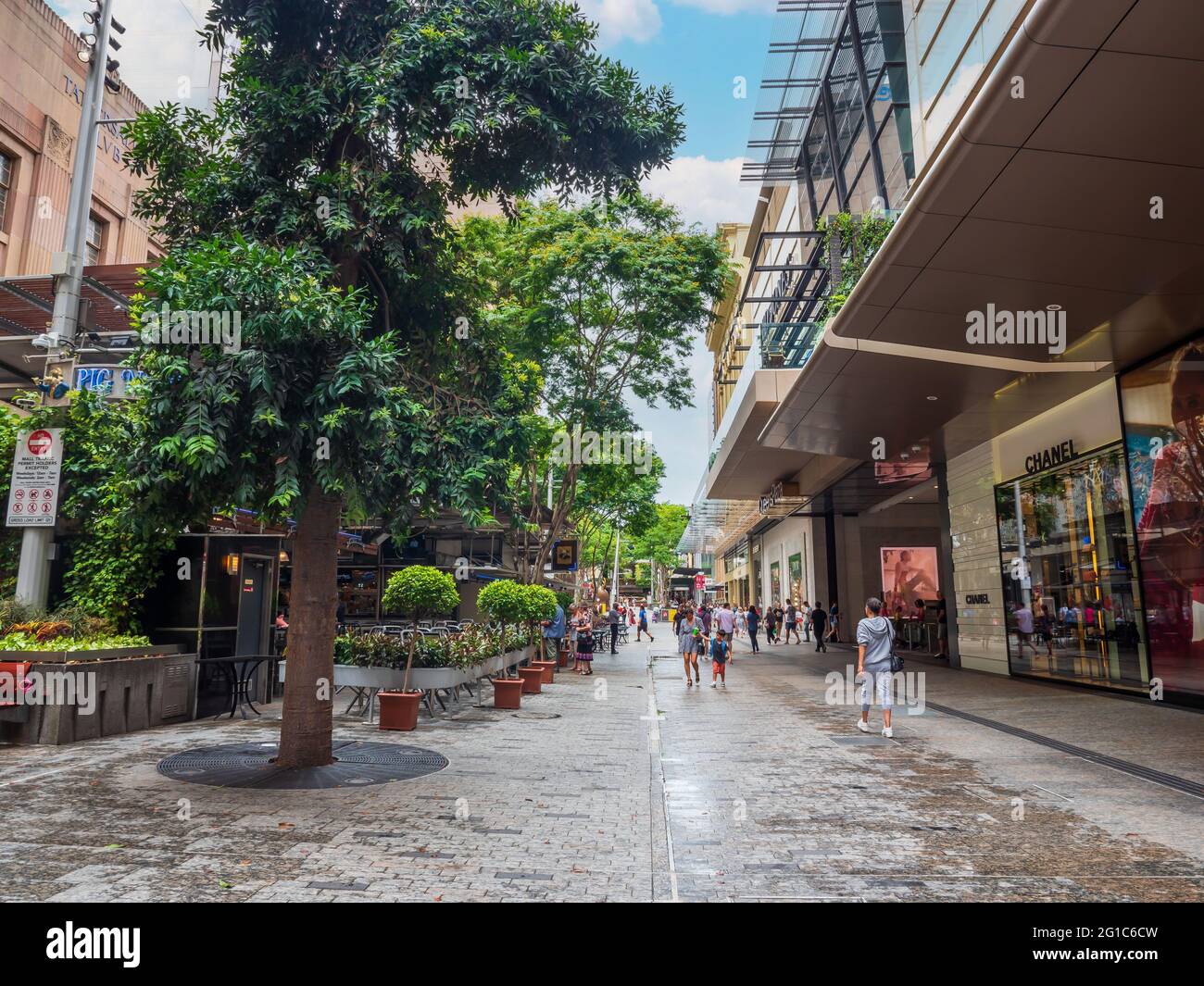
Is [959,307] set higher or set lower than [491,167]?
lower

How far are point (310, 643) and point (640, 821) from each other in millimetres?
3515

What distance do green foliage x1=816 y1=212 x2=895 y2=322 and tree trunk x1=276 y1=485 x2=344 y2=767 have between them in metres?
9.05

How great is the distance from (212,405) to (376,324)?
278 centimetres

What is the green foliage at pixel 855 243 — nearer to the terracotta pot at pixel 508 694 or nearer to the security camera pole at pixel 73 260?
the terracotta pot at pixel 508 694

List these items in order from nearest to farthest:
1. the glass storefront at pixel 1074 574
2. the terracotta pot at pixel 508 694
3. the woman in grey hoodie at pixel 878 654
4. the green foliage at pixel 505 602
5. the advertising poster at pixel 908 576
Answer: the woman in grey hoodie at pixel 878 654 < the glass storefront at pixel 1074 574 < the terracotta pot at pixel 508 694 < the green foliage at pixel 505 602 < the advertising poster at pixel 908 576

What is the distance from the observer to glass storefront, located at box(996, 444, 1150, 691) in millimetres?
12828

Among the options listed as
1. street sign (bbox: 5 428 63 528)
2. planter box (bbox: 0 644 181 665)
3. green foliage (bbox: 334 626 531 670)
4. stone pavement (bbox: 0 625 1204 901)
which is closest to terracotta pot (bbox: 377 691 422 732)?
stone pavement (bbox: 0 625 1204 901)

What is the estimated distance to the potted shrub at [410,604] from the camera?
412 inches

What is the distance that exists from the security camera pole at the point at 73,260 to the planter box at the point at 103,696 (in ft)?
3.35

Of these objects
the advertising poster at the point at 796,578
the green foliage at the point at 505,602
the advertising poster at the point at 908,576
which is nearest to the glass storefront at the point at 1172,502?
the green foliage at the point at 505,602

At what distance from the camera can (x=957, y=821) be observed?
19.9ft
